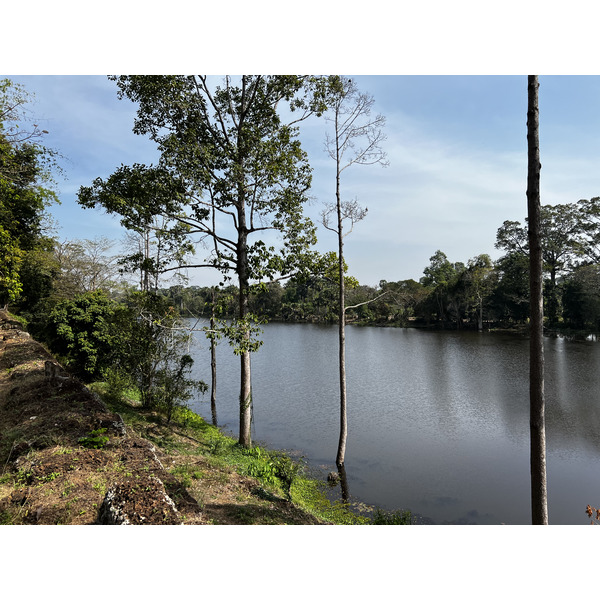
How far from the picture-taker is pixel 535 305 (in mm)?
3793

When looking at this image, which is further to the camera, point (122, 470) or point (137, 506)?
point (122, 470)

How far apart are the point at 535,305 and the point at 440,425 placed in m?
8.64

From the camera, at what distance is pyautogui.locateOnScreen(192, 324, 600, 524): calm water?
7.65 m

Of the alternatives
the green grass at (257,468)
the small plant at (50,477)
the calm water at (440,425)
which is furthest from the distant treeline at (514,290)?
the small plant at (50,477)

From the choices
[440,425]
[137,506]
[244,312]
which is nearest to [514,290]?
[440,425]

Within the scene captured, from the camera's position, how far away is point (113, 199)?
7410mm

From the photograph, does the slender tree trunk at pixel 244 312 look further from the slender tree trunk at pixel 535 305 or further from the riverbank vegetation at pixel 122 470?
the slender tree trunk at pixel 535 305

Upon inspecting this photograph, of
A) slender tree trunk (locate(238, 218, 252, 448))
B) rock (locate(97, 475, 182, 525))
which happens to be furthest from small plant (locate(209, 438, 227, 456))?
rock (locate(97, 475, 182, 525))

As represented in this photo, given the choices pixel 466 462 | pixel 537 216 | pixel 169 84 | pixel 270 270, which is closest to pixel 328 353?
pixel 466 462

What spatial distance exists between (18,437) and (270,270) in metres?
4.88

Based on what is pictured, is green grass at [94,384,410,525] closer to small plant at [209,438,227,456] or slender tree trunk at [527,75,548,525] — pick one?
small plant at [209,438,227,456]

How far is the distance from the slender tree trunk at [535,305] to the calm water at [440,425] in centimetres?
392

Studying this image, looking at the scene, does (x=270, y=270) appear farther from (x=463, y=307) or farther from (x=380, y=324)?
(x=380, y=324)

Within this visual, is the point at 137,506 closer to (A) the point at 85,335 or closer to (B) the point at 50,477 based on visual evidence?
(B) the point at 50,477
